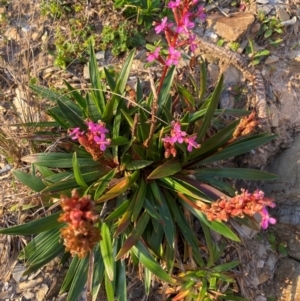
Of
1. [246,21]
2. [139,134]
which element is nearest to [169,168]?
[139,134]

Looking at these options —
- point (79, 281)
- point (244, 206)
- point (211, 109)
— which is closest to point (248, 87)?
point (211, 109)

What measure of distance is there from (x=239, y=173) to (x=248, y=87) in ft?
3.21

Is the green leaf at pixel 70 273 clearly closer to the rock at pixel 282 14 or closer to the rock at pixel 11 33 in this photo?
the rock at pixel 11 33

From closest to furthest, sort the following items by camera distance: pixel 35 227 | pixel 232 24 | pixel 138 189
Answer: pixel 35 227 < pixel 138 189 < pixel 232 24

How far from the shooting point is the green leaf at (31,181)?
2678 millimetres

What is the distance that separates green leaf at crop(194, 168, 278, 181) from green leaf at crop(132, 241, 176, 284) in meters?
0.64

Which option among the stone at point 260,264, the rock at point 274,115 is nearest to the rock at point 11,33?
the rock at point 274,115

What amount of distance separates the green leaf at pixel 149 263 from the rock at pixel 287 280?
3.79ft

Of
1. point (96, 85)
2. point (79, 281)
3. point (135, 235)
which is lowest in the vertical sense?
point (79, 281)

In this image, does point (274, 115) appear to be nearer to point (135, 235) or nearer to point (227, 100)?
point (227, 100)

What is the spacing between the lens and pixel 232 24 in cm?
363

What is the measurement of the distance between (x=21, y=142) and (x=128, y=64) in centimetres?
97

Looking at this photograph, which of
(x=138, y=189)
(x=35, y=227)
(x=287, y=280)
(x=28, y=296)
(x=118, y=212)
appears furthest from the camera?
(x=287, y=280)

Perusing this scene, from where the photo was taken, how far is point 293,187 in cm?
348
